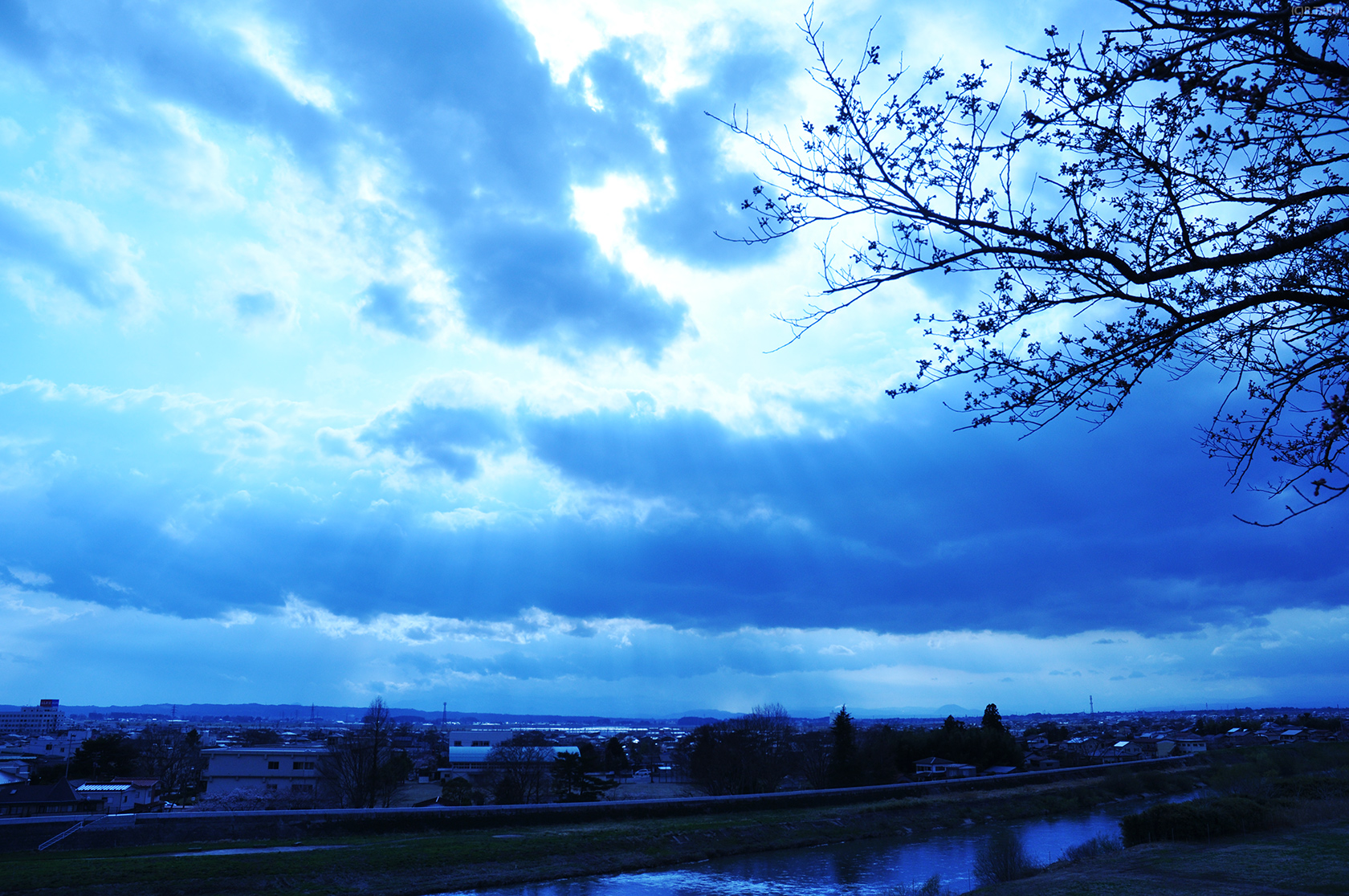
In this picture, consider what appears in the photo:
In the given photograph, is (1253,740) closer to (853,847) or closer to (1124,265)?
(853,847)

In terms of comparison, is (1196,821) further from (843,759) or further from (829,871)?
(843,759)

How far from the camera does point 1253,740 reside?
247 feet

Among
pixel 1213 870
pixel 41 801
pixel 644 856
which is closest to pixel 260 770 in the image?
pixel 41 801

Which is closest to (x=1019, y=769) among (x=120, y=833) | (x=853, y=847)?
(x=853, y=847)

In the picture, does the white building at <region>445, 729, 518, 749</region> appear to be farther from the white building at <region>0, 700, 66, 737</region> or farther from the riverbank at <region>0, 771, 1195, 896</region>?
the white building at <region>0, 700, 66, 737</region>

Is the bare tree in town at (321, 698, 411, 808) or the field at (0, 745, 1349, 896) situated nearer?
the field at (0, 745, 1349, 896)

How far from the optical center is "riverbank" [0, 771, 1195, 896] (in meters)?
16.9

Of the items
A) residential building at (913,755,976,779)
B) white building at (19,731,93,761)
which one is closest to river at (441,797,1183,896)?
residential building at (913,755,976,779)

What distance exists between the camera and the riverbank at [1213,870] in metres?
14.7

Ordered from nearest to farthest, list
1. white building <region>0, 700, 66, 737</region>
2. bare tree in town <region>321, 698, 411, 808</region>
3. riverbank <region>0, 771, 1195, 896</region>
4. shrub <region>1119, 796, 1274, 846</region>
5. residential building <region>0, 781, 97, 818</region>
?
1. riverbank <region>0, 771, 1195, 896</region>
2. shrub <region>1119, 796, 1274, 846</region>
3. residential building <region>0, 781, 97, 818</region>
4. bare tree in town <region>321, 698, 411, 808</region>
5. white building <region>0, 700, 66, 737</region>

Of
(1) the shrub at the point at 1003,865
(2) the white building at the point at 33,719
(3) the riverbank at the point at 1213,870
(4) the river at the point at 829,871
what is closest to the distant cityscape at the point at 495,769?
(4) the river at the point at 829,871

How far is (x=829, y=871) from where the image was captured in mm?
23219

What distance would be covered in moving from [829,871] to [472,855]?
31.8 ft

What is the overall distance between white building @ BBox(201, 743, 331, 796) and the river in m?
29.3
